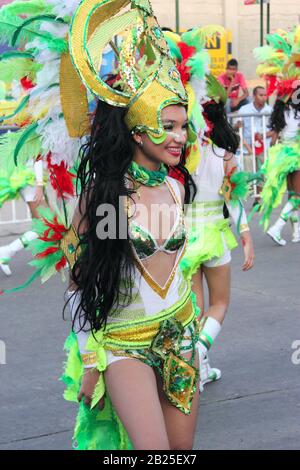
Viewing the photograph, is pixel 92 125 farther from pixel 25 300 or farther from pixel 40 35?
pixel 25 300

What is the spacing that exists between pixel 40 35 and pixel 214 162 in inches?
91.1

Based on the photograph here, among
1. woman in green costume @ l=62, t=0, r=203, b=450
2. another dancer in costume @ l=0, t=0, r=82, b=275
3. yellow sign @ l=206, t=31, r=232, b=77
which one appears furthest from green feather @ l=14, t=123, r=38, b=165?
yellow sign @ l=206, t=31, r=232, b=77

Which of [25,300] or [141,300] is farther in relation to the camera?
[25,300]

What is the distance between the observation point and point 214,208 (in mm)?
5789

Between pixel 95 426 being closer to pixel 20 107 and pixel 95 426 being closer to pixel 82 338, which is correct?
pixel 82 338

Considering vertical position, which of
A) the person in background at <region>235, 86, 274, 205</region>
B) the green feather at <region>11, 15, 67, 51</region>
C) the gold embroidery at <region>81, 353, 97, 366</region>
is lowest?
the person in background at <region>235, 86, 274, 205</region>

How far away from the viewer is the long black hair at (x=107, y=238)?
344cm

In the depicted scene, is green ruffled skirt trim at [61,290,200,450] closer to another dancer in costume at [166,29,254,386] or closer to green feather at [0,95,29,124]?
green feather at [0,95,29,124]

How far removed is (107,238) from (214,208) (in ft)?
7.94

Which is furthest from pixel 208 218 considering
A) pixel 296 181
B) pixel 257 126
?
pixel 257 126

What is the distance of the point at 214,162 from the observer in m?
5.72

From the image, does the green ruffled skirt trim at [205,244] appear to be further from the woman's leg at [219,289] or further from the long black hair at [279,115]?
the long black hair at [279,115]

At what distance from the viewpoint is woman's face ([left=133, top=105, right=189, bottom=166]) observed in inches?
139
